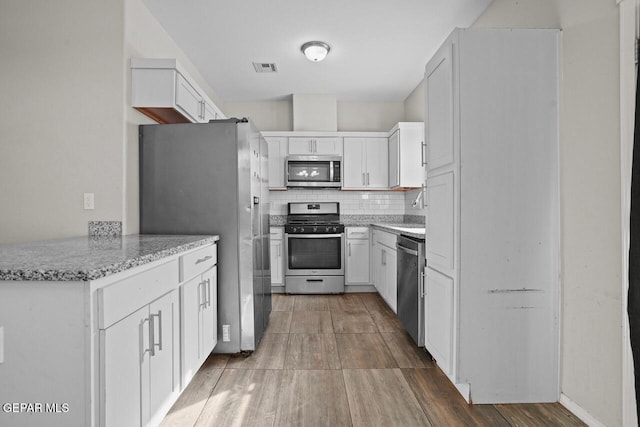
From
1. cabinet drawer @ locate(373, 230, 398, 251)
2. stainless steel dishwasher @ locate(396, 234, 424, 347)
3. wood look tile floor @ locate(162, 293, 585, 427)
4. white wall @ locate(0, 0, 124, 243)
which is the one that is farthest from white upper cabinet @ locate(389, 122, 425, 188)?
white wall @ locate(0, 0, 124, 243)

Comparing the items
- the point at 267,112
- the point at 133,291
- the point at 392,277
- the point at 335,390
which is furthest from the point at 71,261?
the point at 267,112

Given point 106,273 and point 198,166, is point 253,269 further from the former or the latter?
point 106,273

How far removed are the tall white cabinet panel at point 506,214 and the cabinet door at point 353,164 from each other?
9.28ft

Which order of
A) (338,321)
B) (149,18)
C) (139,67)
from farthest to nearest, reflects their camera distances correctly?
(338,321)
(149,18)
(139,67)

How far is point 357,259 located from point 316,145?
62.4 inches

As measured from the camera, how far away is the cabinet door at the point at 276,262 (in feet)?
15.2

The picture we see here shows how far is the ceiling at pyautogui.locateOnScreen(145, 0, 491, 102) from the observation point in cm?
280

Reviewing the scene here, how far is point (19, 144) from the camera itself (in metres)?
2.36

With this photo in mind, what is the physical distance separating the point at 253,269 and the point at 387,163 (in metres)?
2.80

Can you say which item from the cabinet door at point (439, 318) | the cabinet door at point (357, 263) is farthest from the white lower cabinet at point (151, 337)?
the cabinet door at point (357, 263)

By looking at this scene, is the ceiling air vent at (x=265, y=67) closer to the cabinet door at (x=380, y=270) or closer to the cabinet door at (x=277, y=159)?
the cabinet door at (x=277, y=159)

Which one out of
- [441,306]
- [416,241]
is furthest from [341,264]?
[441,306]

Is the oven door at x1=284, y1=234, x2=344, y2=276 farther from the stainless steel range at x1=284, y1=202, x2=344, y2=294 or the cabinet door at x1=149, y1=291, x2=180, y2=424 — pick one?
the cabinet door at x1=149, y1=291, x2=180, y2=424

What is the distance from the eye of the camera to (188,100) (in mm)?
2770
